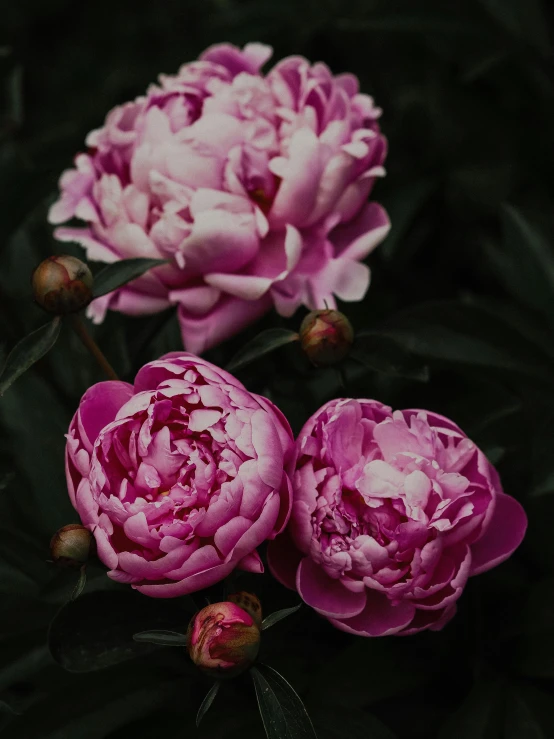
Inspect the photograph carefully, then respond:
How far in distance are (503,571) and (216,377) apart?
361 millimetres

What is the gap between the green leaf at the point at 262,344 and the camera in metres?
0.63

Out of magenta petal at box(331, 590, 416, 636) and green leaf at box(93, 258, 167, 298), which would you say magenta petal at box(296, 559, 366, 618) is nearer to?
magenta petal at box(331, 590, 416, 636)

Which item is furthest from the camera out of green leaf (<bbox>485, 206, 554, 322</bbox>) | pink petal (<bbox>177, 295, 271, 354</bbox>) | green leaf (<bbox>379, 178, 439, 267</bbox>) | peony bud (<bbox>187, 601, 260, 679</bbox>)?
green leaf (<bbox>379, 178, 439, 267</bbox>)

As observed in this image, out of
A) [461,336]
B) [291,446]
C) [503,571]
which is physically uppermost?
[291,446]

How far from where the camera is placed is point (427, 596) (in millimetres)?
568

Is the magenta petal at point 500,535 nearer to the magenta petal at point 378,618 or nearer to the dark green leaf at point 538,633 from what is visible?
the magenta petal at point 378,618

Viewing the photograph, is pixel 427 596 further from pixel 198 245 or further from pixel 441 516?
pixel 198 245

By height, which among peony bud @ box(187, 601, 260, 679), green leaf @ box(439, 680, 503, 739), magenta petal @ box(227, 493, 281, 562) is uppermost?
magenta petal @ box(227, 493, 281, 562)

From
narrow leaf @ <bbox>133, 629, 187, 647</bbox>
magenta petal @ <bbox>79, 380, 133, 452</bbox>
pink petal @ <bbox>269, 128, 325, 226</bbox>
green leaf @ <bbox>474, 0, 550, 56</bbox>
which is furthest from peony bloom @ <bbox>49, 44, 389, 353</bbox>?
green leaf @ <bbox>474, 0, 550, 56</bbox>

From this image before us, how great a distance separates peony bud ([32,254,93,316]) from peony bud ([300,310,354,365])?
0.16 meters

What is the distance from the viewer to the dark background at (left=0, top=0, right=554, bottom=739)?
668 mm

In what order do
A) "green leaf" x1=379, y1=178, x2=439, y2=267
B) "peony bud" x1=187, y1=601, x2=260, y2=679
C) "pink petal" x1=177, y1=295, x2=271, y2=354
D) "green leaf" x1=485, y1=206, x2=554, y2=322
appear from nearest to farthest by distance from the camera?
"peony bud" x1=187, y1=601, x2=260, y2=679 → "pink petal" x1=177, y1=295, x2=271, y2=354 → "green leaf" x1=485, y1=206, x2=554, y2=322 → "green leaf" x1=379, y1=178, x2=439, y2=267

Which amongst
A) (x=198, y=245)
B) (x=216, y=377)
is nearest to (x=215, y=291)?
(x=198, y=245)

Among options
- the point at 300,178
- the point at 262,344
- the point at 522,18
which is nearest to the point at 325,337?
the point at 262,344
